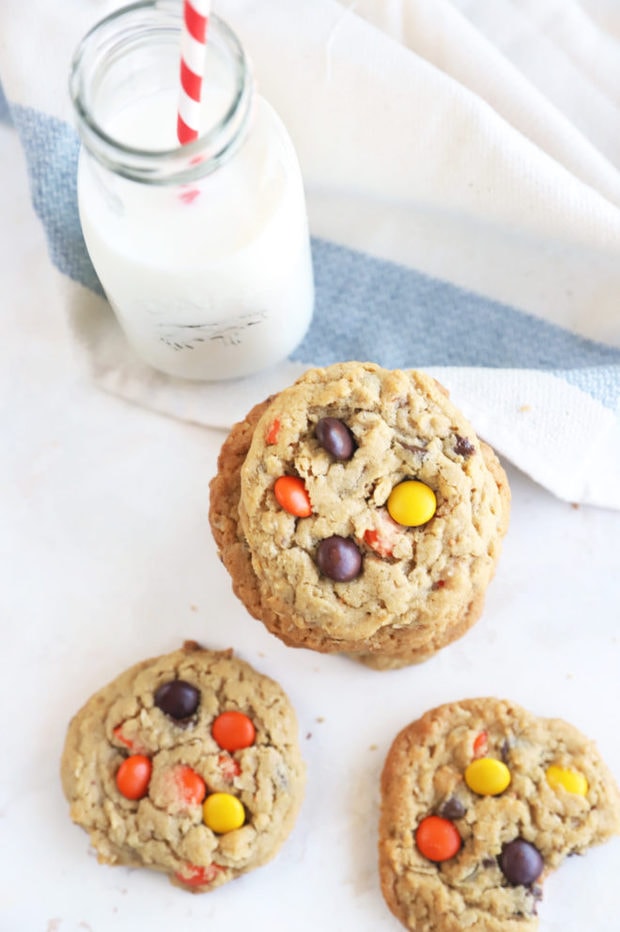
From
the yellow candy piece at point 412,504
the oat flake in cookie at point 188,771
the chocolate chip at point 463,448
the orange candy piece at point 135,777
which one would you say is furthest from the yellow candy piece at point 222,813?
the chocolate chip at point 463,448

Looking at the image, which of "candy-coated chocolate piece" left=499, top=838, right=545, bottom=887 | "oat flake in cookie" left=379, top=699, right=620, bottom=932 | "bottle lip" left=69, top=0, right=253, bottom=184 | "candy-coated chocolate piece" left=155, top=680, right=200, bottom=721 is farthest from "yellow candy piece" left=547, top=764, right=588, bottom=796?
"bottle lip" left=69, top=0, right=253, bottom=184

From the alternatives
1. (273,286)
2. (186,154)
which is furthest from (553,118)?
(186,154)

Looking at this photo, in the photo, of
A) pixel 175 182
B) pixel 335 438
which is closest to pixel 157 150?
pixel 175 182

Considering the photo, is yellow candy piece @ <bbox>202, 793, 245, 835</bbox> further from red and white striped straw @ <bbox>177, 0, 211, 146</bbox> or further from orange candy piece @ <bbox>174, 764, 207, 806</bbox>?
red and white striped straw @ <bbox>177, 0, 211, 146</bbox>

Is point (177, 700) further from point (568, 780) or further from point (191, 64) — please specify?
point (191, 64)

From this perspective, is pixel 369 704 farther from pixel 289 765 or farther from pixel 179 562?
pixel 179 562

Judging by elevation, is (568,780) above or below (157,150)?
below
